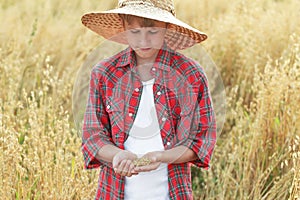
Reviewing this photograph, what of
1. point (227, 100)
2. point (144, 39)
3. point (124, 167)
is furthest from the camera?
point (227, 100)

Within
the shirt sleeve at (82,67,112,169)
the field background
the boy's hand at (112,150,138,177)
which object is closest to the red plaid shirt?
the shirt sleeve at (82,67,112,169)

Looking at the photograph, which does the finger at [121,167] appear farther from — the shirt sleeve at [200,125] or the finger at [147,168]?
the shirt sleeve at [200,125]

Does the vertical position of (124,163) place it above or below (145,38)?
below

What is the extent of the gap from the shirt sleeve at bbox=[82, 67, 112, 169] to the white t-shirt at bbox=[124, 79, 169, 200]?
9 centimetres

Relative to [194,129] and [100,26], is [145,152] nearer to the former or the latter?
[194,129]

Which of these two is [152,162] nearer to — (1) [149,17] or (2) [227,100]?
(1) [149,17]

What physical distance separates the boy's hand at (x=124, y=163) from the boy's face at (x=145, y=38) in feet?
1.09

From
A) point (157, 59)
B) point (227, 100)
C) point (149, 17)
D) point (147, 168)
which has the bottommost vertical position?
point (147, 168)

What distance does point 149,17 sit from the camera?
6.12 feet

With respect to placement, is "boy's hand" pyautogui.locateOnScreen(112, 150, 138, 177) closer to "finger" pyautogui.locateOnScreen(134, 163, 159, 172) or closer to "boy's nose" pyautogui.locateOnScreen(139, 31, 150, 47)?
"finger" pyautogui.locateOnScreen(134, 163, 159, 172)

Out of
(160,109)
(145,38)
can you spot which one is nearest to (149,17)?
(145,38)

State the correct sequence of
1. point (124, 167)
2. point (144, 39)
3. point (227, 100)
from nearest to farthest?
point (124, 167)
point (144, 39)
point (227, 100)

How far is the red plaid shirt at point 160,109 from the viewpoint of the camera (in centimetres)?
193

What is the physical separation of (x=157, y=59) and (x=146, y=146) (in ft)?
0.95
